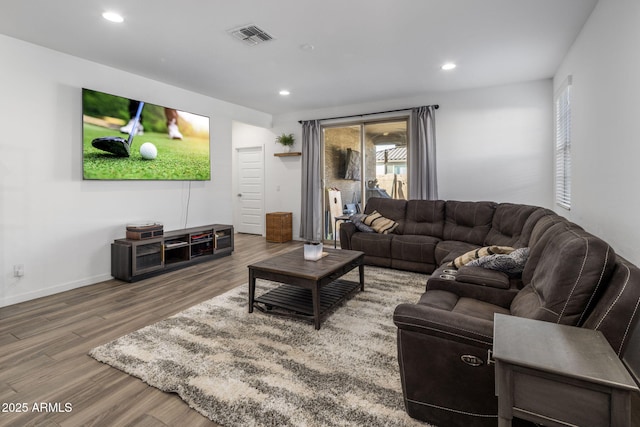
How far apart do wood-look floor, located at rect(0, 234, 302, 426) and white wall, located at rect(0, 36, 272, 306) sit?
294mm

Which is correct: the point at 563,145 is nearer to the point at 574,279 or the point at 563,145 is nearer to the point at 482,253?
the point at 482,253

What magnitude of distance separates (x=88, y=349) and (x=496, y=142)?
18.3 ft

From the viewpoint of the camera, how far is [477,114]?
5.02 meters

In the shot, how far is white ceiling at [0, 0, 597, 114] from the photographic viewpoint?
2.67m

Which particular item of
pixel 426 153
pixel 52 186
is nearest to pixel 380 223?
pixel 426 153

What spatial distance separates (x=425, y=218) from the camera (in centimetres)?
468

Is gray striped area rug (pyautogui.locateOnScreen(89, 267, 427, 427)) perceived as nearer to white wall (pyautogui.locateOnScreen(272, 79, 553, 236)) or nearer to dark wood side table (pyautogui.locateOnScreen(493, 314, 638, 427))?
dark wood side table (pyautogui.locateOnScreen(493, 314, 638, 427))

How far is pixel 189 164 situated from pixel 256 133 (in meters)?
2.56

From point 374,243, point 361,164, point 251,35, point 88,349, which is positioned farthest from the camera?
point 361,164

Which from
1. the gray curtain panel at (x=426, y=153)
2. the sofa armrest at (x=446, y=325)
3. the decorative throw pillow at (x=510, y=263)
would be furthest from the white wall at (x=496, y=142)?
the sofa armrest at (x=446, y=325)

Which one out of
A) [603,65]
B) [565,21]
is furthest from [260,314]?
[565,21]

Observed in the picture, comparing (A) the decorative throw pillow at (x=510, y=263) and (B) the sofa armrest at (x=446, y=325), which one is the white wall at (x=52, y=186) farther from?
(A) the decorative throw pillow at (x=510, y=263)

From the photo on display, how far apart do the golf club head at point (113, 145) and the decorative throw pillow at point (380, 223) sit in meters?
3.41

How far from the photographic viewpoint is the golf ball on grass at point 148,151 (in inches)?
167
